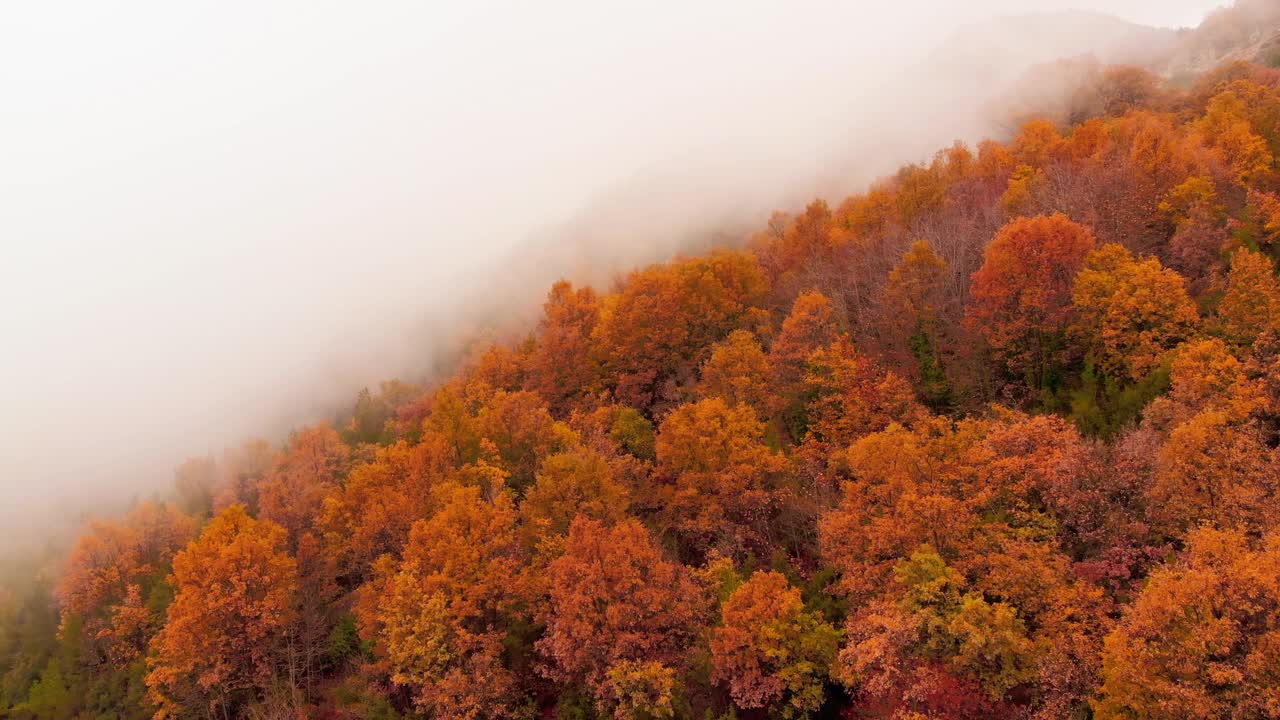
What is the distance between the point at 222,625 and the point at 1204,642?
56.3 metres

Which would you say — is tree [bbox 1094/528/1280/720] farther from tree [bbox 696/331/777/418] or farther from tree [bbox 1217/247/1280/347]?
tree [bbox 696/331/777/418]

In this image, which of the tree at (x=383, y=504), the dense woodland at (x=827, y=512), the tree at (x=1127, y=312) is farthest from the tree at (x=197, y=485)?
the tree at (x=1127, y=312)

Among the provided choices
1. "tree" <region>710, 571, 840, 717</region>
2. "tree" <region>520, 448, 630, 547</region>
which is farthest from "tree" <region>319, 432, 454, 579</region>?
"tree" <region>710, 571, 840, 717</region>

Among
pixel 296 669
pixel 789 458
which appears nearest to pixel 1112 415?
pixel 789 458

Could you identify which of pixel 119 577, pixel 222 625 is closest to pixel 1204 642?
pixel 222 625

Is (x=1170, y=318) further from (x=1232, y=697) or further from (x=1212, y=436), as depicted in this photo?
(x=1232, y=697)

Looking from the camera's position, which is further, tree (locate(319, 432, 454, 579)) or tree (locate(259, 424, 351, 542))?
tree (locate(259, 424, 351, 542))

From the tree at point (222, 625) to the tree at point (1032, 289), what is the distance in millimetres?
56017

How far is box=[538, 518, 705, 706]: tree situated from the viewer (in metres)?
36.5

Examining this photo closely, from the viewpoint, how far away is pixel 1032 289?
1924 inches

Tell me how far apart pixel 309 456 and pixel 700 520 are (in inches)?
2001

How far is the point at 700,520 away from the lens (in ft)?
147

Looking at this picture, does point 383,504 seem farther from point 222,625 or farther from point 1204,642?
point 1204,642

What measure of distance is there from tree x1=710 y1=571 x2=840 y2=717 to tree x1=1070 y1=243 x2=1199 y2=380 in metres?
27.0
